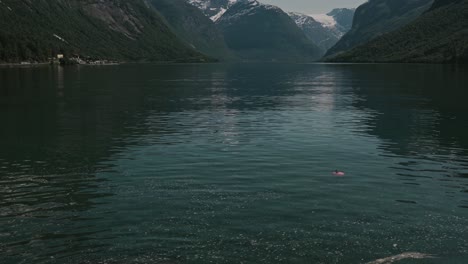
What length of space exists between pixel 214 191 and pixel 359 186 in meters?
12.4

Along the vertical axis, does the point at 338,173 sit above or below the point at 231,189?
above

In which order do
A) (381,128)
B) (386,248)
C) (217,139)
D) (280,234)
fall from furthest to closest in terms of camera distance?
(381,128), (217,139), (280,234), (386,248)

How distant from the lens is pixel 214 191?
39781mm

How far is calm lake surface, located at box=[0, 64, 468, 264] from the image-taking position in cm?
2859

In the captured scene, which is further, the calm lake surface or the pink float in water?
the pink float in water

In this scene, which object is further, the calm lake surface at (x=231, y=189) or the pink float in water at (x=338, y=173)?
the pink float in water at (x=338, y=173)

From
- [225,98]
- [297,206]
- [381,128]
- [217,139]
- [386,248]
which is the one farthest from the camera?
[225,98]

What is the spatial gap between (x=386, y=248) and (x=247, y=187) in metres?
14.9

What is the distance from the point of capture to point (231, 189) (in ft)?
133

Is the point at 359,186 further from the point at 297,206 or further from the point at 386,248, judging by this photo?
the point at 386,248

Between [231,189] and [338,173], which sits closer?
[231,189]

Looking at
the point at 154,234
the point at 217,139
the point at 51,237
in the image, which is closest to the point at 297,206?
the point at 154,234

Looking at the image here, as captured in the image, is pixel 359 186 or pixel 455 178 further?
pixel 455 178

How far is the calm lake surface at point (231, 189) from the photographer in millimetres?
28594
